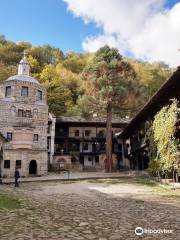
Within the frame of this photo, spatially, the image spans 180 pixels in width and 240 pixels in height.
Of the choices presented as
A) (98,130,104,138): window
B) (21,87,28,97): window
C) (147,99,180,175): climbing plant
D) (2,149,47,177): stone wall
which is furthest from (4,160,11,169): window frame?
(98,130,104,138): window

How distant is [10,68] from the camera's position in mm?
57094

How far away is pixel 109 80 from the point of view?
113 feet

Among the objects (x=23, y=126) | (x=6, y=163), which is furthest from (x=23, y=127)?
(x=6, y=163)

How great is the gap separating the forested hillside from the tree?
1473mm

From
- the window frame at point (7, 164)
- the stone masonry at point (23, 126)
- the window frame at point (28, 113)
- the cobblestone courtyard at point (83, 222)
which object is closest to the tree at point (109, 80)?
the stone masonry at point (23, 126)

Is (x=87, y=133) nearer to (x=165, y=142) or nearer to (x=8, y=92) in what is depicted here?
(x=8, y=92)

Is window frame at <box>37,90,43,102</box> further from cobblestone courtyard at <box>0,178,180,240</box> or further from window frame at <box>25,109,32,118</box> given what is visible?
cobblestone courtyard at <box>0,178,180,240</box>

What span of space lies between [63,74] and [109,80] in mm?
30159

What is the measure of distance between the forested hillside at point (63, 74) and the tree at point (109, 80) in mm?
1473

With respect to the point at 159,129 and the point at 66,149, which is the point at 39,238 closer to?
the point at 159,129

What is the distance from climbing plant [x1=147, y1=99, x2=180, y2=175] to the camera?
2120 centimetres

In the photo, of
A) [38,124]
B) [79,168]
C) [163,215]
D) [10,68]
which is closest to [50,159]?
[79,168]

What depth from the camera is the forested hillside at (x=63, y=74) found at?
5235cm

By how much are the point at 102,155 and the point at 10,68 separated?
2444 cm
